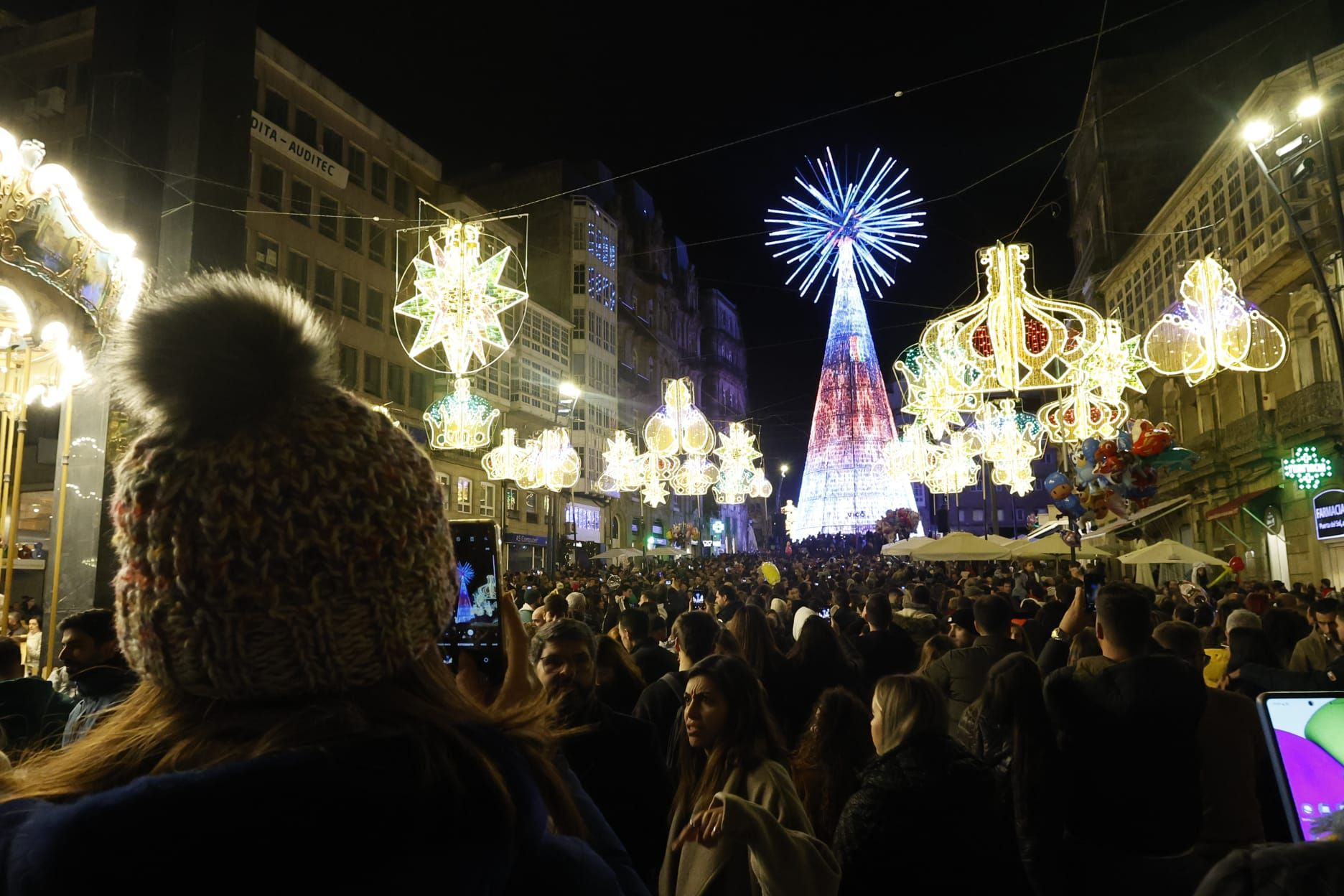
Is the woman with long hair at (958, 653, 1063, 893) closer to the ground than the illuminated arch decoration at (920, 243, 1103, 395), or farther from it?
closer to the ground

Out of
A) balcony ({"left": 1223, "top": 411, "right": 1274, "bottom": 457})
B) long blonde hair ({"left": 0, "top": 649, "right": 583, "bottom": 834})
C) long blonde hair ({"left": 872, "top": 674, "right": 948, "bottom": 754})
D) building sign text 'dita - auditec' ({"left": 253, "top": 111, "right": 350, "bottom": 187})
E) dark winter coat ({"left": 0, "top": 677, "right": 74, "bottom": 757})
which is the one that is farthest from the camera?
balcony ({"left": 1223, "top": 411, "right": 1274, "bottom": 457})

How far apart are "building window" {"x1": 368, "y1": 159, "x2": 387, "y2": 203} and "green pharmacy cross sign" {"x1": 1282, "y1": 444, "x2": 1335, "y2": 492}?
3218 centimetres

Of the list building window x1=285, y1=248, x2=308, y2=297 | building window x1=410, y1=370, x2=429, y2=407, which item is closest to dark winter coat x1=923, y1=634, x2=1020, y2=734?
building window x1=285, y1=248, x2=308, y2=297

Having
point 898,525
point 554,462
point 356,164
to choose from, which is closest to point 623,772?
point 554,462

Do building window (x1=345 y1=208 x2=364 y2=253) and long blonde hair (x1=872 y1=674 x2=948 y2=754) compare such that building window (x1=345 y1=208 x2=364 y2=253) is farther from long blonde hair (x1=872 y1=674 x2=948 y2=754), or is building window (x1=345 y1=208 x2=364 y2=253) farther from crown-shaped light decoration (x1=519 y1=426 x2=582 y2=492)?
long blonde hair (x1=872 y1=674 x2=948 y2=754)

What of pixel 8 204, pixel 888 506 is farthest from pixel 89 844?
pixel 888 506

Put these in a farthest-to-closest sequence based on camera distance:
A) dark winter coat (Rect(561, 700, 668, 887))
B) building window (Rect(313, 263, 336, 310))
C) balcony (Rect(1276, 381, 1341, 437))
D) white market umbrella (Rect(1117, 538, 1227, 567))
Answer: building window (Rect(313, 263, 336, 310)), balcony (Rect(1276, 381, 1341, 437)), white market umbrella (Rect(1117, 538, 1227, 567)), dark winter coat (Rect(561, 700, 668, 887))

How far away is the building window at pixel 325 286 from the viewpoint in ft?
108

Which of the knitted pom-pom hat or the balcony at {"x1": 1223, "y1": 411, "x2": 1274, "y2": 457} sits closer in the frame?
the knitted pom-pom hat

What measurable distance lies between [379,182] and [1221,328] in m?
32.1

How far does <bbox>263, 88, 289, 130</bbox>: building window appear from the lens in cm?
3075

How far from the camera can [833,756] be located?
4066 millimetres

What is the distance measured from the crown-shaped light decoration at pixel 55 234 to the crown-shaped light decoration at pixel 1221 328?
45.5 ft

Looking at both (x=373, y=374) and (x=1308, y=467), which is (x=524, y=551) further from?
(x=1308, y=467)
